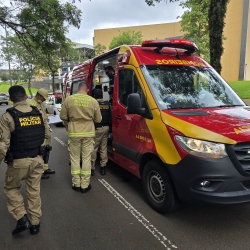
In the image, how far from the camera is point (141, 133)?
11.9 feet

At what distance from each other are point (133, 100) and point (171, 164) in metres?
1.00

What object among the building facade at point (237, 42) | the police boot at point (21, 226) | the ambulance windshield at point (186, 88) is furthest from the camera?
the building facade at point (237, 42)

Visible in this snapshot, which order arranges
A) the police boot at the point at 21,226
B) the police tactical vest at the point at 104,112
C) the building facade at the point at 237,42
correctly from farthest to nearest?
the building facade at the point at 237,42 → the police tactical vest at the point at 104,112 → the police boot at the point at 21,226

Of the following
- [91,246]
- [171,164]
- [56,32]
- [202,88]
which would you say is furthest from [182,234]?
[56,32]

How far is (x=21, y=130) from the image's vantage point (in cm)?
275

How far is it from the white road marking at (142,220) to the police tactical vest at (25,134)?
1591mm

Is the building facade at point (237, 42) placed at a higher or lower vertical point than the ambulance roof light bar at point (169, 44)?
higher

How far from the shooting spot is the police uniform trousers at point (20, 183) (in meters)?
2.84

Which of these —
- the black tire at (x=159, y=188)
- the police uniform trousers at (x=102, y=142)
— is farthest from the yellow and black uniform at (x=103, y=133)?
the black tire at (x=159, y=188)

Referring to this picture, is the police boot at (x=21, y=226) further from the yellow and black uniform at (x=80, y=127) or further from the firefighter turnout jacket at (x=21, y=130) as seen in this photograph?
the yellow and black uniform at (x=80, y=127)

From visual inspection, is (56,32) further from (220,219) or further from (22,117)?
(220,219)

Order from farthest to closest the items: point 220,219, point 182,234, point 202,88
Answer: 1. point 202,88
2. point 220,219
3. point 182,234

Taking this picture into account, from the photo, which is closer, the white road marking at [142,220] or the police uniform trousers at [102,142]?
the white road marking at [142,220]

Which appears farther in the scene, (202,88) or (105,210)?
(202,88)
